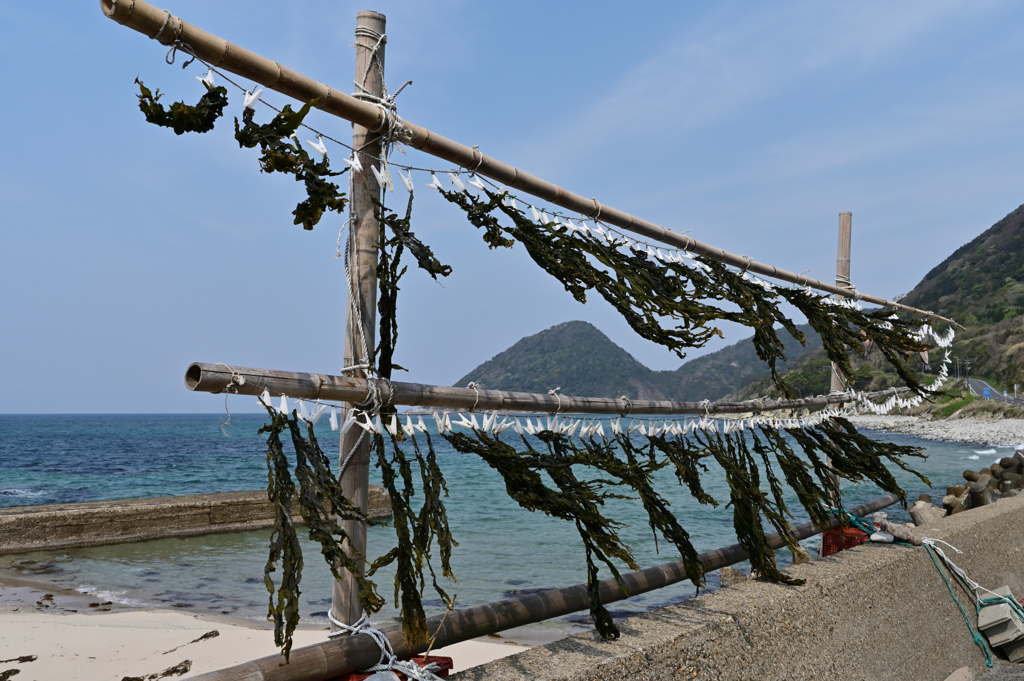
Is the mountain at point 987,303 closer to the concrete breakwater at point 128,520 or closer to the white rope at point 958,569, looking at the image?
the concrete breakwater at point 128,520

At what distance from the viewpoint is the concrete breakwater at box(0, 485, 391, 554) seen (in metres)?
11.8

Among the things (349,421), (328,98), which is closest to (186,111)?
(328,98)

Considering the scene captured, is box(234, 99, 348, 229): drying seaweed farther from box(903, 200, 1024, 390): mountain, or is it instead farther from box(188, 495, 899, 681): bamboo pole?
box(903, 200, 1024, 390): mountain

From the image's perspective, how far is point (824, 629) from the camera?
3117mm

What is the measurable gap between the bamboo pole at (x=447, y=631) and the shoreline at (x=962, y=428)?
35.1 meters

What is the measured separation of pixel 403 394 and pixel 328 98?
880mm

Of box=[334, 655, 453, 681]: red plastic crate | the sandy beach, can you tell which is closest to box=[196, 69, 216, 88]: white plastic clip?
box=[334, 655, 453, 681]: red plastic crate

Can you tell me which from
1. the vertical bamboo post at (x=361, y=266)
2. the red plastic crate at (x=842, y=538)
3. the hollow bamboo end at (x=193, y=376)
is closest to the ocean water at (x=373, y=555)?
the hollow bamboo end at (x=193, y=376)

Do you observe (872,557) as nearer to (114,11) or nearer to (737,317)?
(737,317)

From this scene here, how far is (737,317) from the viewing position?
A: 2.96 metres

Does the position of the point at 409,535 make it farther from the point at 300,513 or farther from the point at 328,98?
the point at 328,98

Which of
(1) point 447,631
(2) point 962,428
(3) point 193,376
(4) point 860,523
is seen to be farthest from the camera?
(2) point 962,428

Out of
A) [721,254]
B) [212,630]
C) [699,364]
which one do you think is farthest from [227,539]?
[699,364]

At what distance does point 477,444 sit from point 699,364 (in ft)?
293
